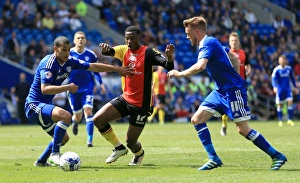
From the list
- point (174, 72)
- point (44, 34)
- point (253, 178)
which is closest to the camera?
point (253, 178)

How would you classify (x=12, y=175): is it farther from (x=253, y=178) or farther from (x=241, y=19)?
(x=241, y=19)

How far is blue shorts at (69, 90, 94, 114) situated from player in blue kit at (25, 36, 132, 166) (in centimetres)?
551

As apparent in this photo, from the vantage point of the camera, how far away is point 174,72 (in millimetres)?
11359

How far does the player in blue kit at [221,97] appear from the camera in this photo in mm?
11711

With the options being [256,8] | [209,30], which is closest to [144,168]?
[209,30]

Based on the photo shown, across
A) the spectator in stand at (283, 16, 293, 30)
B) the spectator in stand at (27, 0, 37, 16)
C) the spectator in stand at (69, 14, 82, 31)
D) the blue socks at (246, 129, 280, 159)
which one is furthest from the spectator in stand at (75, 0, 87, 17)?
the blue socks at (246, 129, 280, 159)

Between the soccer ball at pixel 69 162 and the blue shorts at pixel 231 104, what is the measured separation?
7.48 feet

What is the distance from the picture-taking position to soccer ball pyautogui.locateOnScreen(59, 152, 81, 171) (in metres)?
11.9

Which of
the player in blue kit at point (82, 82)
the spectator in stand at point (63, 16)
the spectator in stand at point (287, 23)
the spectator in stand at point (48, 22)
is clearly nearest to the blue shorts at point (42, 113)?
the player in blue kit at point (82, 82)

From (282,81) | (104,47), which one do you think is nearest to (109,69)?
(104,47)

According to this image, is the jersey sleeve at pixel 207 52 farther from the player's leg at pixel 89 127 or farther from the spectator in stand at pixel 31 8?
the spectator in stand at pixel 31 8

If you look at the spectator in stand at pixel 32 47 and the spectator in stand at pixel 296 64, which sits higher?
the spectator in stand at pixel 32 47

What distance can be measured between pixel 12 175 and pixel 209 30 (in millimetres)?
29262

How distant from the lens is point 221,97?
39.3 ft
